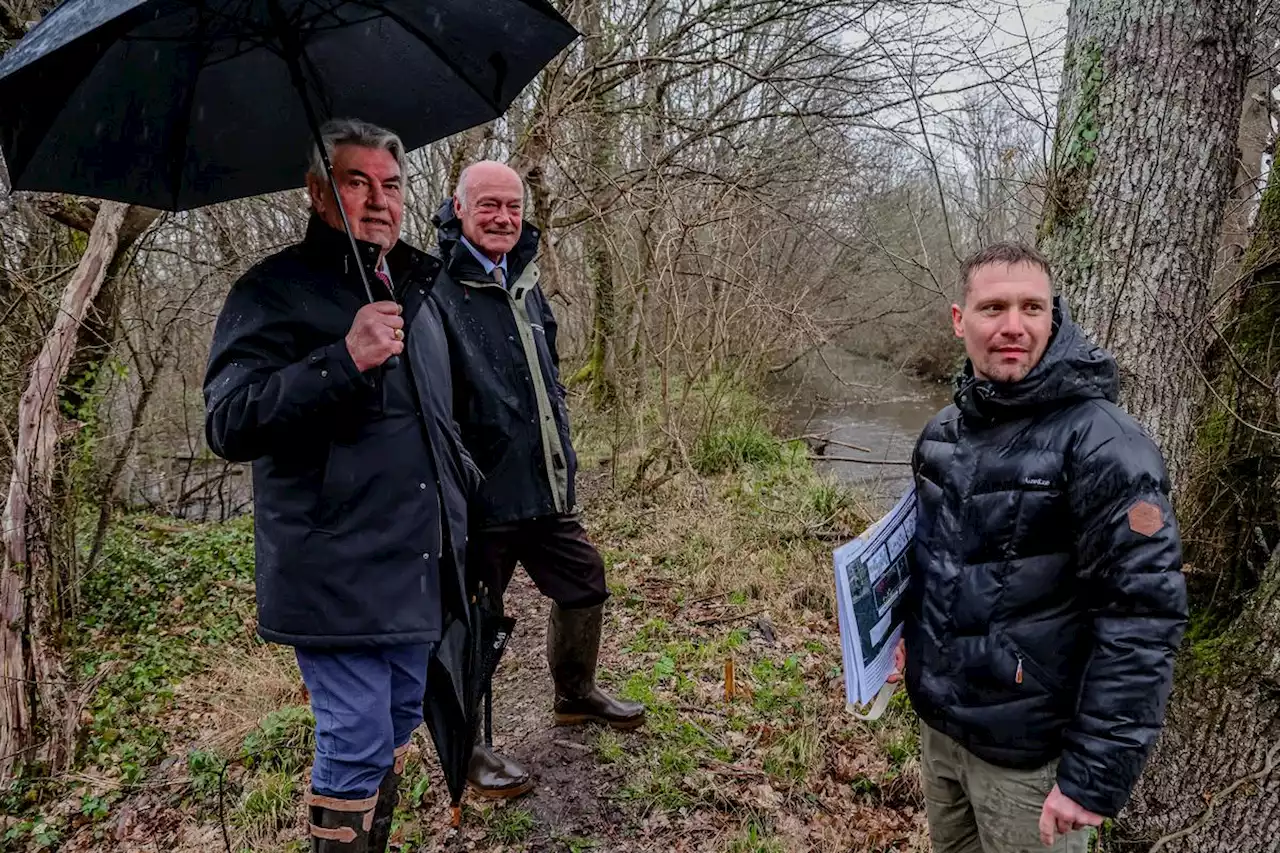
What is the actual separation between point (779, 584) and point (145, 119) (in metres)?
4.16

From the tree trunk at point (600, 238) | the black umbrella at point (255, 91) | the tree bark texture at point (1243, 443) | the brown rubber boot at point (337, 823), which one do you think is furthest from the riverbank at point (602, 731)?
the tree trunk at point (600, 238)

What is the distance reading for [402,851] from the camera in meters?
2.54

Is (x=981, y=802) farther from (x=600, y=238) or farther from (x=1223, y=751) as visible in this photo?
(x=600, y=238)

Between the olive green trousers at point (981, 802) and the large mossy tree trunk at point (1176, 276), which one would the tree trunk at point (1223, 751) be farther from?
the olive green trousers at point (981, 802)

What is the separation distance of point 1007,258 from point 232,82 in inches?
81.4

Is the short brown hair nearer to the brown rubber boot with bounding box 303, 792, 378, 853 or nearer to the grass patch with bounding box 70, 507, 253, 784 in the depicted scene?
the brown rubber boot with bounding box 303, 792, 378, 853

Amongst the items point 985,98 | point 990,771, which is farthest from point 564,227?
point 990,771

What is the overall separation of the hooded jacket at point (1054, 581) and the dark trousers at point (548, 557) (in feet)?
4.67

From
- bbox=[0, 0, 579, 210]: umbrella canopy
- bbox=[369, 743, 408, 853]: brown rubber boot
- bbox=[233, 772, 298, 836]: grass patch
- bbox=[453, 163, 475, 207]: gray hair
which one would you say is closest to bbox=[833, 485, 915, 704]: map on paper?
bbox=[369, 743, 408, 853]: brown rubber boot

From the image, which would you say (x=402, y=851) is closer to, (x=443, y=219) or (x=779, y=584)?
(x=443, y=219)

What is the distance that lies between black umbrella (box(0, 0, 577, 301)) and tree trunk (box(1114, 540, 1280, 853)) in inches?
106

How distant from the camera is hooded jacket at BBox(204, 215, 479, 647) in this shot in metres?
1.65

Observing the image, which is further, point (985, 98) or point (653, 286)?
point (653, 286)

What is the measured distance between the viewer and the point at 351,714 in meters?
1.78
